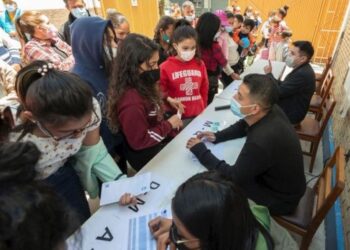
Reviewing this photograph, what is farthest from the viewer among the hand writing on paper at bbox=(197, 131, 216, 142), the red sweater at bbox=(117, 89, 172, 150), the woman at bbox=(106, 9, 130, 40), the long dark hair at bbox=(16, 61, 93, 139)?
the woman at bbox=(106, 9, 130, 40)

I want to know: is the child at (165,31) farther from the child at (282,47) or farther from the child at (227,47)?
the child at (282,47)

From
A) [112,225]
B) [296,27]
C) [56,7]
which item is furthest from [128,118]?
[296,27]

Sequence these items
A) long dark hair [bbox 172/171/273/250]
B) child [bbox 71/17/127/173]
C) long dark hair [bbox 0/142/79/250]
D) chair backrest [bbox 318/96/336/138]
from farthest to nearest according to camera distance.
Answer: chair backrest [bbox 318/96/336/138] → child [bbox 71/17/127/173] → long dark hair [bbox 172/171/273/250] → long dark hair [bbox 0/142/79/250]

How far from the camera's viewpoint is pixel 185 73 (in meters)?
2.26

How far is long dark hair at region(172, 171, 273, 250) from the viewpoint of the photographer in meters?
0.69

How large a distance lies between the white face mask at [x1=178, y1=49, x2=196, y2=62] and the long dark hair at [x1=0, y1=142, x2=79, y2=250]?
1.89 meters

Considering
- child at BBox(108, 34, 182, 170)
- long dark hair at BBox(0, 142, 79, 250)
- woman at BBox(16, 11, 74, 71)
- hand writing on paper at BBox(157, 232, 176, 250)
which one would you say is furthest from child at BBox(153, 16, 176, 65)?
long dark hair at BBox(0, 142, 79, 250)

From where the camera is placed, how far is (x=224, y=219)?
2.23ft

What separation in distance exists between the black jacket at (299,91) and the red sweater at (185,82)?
0.91m

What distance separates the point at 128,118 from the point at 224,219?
0.95m

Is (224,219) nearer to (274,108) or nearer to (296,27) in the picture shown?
(274,108)

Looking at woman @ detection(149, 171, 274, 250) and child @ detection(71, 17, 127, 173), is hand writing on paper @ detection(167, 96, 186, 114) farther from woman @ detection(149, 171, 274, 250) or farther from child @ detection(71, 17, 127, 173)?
woman @ detection(149, 171, 274, 250)

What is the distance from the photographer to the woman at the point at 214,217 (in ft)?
2.26

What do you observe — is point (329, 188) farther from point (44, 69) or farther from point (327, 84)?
point (327, 84)
